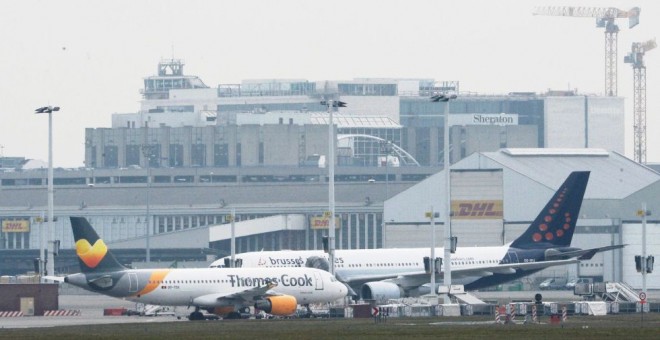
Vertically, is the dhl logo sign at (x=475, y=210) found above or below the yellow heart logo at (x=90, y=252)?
above

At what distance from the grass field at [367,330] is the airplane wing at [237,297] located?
534cm

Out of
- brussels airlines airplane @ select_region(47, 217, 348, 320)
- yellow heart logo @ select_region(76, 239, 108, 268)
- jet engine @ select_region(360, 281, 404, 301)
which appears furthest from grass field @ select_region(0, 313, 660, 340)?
jet engine @ select_region(360, 281, 404, 301)

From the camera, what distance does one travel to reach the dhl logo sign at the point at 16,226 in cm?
19138

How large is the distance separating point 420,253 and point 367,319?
2571 cm

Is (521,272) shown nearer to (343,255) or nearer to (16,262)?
(343,255)

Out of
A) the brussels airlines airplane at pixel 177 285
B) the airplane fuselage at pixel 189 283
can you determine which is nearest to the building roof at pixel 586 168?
the airplane fuselage at pixel 189 283

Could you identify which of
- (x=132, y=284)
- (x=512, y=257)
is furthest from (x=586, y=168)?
(x=132, y=284)

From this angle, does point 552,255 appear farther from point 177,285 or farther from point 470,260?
point 177,285

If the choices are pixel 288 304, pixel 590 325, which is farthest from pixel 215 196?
pixel 590 325

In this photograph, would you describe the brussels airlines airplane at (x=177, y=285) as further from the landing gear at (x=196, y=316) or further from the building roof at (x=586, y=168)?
the building roof at (x=586, y=168)

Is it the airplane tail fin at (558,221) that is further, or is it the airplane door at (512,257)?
the airplane tail fin at (558,221)

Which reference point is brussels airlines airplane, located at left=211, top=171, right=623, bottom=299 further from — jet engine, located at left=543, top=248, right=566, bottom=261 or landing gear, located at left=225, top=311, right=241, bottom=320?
landing gear, located at left=225, top=311, right=241, bottom=320

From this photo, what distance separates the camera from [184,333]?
7400cm

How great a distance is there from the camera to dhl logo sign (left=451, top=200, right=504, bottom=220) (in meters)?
157
